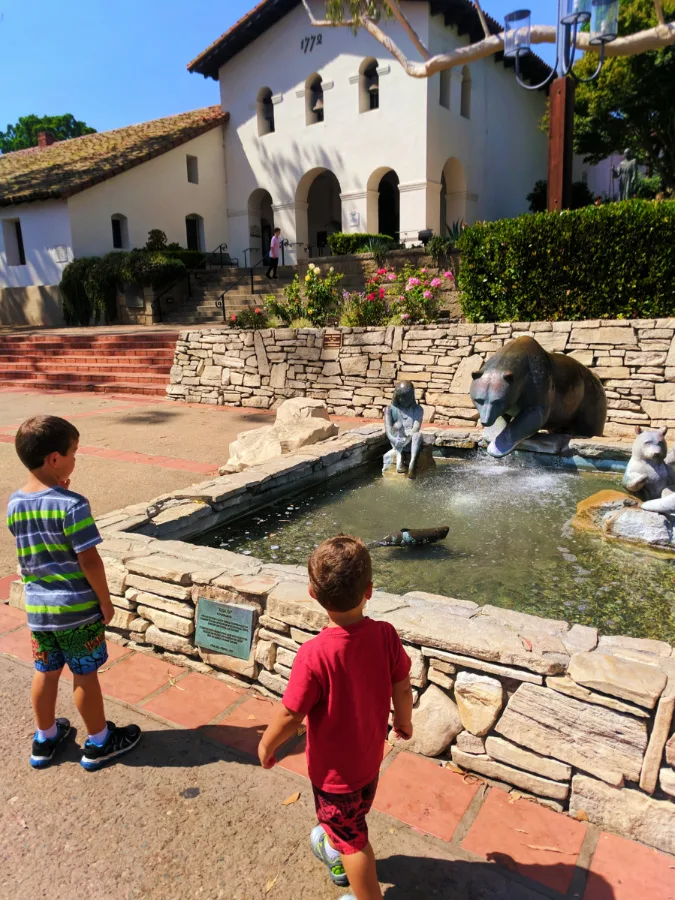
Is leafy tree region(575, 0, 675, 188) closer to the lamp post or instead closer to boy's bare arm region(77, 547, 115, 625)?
the lamp post

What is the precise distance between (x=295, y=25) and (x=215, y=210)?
6.51 metres

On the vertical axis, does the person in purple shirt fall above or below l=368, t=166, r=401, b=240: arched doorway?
below

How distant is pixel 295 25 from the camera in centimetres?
1973

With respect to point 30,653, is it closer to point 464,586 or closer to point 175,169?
point 464,586

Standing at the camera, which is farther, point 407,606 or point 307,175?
point 307,175

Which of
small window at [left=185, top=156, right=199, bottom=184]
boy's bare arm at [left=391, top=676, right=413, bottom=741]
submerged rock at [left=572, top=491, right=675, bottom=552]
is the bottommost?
submerged rock at [left=572, top=491, right=675, bottom=552]

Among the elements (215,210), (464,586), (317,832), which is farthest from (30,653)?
(215,210)

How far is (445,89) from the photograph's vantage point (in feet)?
61.7

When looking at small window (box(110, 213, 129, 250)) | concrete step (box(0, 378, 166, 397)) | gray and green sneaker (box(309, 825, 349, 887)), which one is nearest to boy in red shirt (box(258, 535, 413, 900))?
gray and green sneaker (box(309, 825, 349, 887))

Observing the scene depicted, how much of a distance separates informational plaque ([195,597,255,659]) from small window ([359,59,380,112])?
19.6 meters

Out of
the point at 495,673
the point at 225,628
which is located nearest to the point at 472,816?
the point at 495,673

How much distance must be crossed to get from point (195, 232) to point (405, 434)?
1966 centimetres

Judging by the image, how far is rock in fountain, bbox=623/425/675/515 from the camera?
12.7 feet

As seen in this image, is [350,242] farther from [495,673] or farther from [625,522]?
[495,673]
